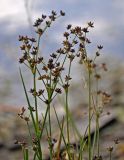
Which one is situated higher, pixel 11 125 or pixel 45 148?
pixel 11 125

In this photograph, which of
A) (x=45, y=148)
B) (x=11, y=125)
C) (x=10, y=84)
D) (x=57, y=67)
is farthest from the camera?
(x=10, y=84)

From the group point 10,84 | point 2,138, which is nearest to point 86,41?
point 2,138

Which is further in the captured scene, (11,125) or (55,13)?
(11,125)

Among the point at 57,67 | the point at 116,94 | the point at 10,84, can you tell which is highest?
the point at 10,84

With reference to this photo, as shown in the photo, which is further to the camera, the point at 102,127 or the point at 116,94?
the point at 116,94

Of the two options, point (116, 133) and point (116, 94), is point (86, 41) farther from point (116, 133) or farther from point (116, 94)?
point (116, 94)

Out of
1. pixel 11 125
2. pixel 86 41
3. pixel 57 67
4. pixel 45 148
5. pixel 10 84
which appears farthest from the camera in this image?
pixel 10 84

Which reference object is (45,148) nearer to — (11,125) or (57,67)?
(11,125)

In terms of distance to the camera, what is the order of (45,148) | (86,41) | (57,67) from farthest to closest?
(45,148) < (86,41) < (57,67)

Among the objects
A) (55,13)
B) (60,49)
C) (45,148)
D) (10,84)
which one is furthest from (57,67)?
(10,84)
